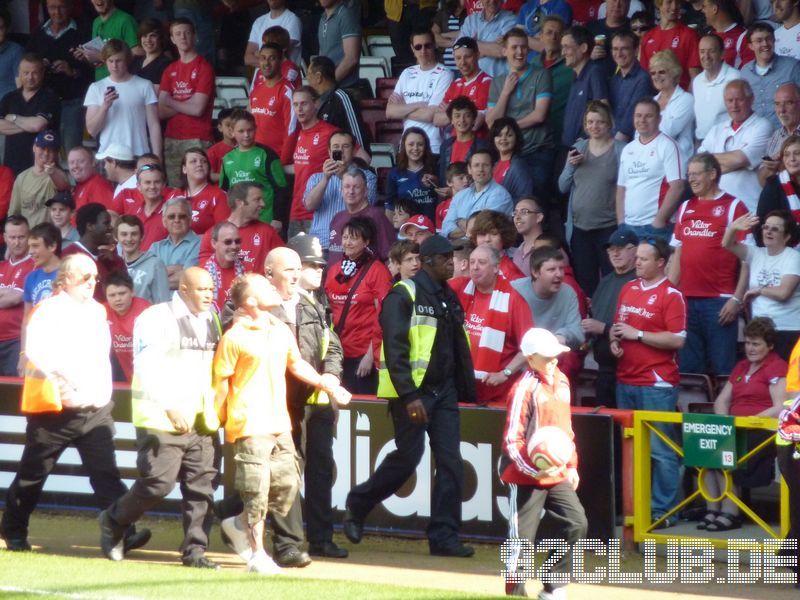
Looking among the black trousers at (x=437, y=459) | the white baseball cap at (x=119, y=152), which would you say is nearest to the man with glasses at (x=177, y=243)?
the white baseball cap at (x=119, y=152)

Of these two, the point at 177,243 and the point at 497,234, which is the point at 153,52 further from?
the point at 497,234

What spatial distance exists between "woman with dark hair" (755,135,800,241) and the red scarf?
2.45 metres

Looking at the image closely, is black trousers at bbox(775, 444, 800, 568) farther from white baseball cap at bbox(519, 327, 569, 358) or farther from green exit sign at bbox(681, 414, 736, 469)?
white baseball cap at bbox(519, 327, 569, 358)

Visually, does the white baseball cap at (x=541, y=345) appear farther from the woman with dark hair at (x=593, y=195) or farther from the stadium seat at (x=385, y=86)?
the stadium seat at (x=385, y=86)

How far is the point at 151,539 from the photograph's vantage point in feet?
32.5

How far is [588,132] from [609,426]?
3961 millimetres

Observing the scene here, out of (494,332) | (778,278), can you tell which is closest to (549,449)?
(494,332)

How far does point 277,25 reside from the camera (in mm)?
15578

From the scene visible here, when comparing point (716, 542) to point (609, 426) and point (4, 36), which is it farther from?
point (4, 36)

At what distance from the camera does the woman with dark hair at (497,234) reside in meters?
10.9

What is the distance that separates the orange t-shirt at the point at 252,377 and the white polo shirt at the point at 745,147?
199 inches

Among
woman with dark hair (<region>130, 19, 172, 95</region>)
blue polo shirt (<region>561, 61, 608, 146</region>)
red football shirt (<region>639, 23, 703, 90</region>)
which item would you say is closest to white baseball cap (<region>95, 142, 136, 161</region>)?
woman with dark hair (<region>130, 19, 172, 95</region>)

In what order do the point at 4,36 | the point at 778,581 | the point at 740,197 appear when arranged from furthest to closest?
the point at 4,36
the point at 740,197
the point at 778,581

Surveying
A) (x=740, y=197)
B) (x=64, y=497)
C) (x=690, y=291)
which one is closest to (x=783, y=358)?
(x=690, y=291)
